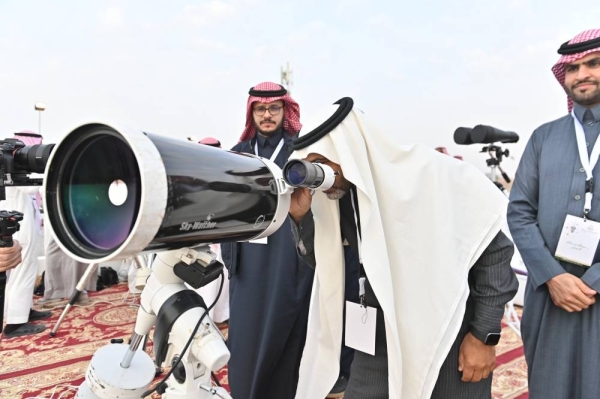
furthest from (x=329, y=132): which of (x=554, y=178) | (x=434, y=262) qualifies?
(x=554, y=178)

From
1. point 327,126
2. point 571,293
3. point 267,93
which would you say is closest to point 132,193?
point 327,126

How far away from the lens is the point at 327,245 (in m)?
1.17

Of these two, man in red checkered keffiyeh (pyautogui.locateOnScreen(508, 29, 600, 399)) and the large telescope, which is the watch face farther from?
the large telescope

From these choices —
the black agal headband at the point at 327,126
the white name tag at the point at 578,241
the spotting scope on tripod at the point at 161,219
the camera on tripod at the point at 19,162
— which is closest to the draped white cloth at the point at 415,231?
the black agal headband at the point at 327,126

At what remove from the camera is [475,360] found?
106cm

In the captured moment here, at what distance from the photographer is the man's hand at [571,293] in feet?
4.25

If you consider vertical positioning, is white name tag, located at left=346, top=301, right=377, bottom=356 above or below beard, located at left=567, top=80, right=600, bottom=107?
below

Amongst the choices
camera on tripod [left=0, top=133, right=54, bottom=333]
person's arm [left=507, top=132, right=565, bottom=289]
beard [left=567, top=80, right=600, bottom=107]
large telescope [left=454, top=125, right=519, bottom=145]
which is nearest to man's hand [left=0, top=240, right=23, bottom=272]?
camera on tripod [left=0, top=133, right=54, bottom=333]

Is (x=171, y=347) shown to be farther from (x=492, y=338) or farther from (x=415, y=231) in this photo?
(x=492, y=338)

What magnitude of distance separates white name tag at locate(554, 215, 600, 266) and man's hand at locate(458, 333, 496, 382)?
54cm

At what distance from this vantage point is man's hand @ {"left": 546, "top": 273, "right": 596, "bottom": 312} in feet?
4.25

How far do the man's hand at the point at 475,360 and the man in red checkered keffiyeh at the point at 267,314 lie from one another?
2.39 ft

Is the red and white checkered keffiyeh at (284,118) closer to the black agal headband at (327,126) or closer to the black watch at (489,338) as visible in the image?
the black agal headband at (327,126)

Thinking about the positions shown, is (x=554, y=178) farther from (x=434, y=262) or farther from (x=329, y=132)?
(x=329, y=132)
